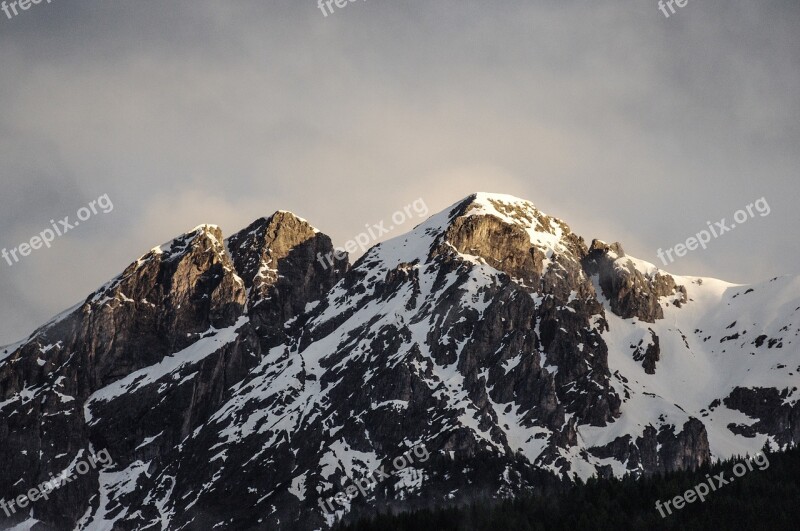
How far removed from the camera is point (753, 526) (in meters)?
199

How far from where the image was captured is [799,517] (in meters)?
198

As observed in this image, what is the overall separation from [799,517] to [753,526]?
7.37 m
